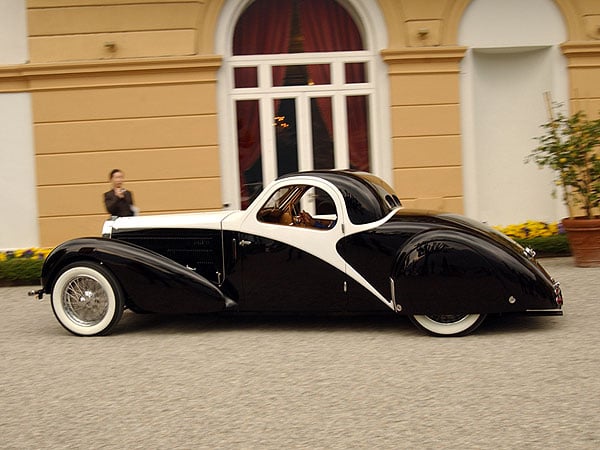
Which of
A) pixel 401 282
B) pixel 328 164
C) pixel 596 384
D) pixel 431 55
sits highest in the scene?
pixel 431 55

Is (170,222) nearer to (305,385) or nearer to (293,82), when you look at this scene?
(305,385)

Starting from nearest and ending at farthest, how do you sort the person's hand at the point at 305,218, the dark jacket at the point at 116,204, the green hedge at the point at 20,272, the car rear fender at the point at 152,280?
the car rear fender at the point at 152,280, the person's hand at the point at 305,218, the dark jacket at the point at 116,204, the green hedge at the point at 20,272

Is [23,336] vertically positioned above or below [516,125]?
below

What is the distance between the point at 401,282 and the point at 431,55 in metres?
6.64

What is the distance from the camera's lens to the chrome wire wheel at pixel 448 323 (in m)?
7.21

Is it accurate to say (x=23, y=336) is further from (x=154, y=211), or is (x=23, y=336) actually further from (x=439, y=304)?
(x=154, y=211)

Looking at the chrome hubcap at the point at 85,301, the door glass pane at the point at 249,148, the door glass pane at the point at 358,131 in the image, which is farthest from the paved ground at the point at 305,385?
the door glass pane at the point at 358,131

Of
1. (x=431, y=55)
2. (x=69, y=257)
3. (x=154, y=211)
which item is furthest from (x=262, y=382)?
(x=431, y=55)

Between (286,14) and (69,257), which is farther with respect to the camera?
(286,14)

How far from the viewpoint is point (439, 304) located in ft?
23.4

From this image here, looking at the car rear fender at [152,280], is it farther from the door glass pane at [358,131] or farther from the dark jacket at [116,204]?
the door glass pane at [358,131]

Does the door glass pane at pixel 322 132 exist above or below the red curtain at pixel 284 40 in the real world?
below

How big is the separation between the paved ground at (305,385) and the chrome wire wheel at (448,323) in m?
0.12

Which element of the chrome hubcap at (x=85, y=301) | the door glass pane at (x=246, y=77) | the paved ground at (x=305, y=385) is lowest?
the paved ground at (x=305, y=385)
